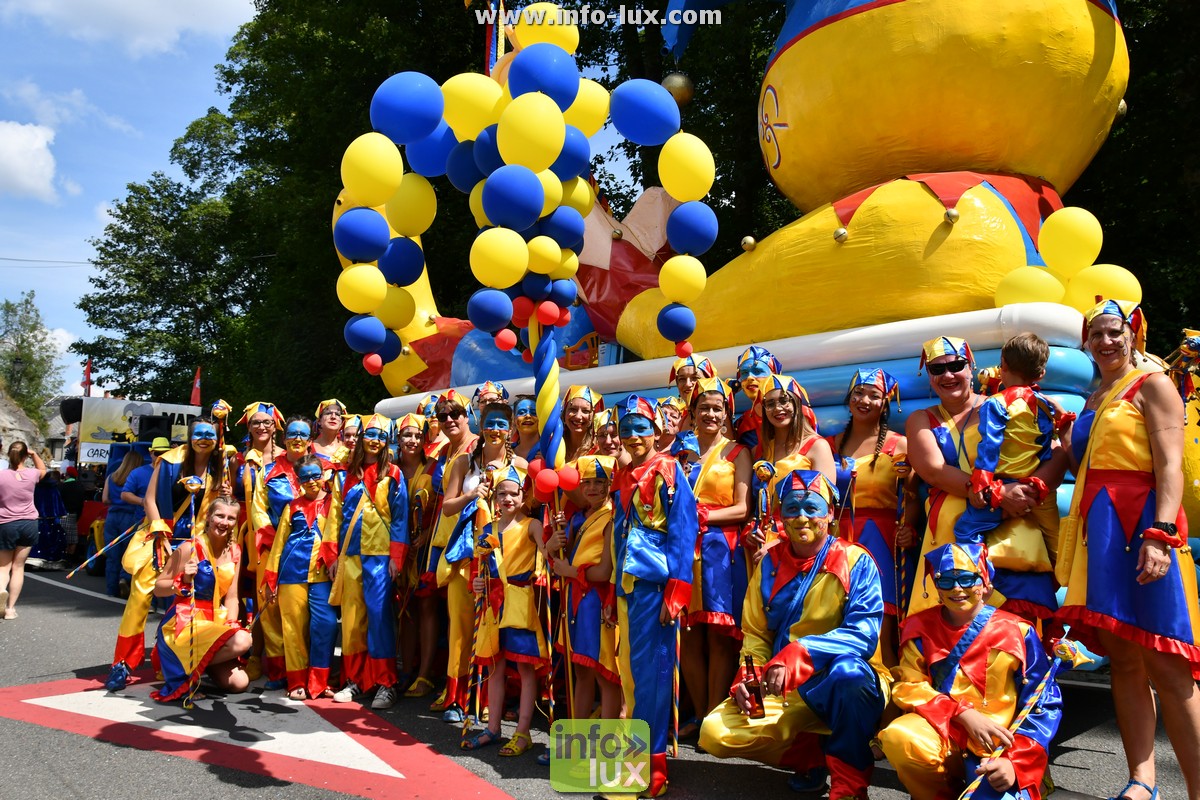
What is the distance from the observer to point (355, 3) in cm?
1473

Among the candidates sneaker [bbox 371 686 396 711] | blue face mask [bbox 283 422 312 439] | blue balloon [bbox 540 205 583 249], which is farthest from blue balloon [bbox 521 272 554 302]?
sneaker [bbox 371 686 396 711]

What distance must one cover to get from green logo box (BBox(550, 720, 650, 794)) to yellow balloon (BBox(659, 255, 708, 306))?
2737mm

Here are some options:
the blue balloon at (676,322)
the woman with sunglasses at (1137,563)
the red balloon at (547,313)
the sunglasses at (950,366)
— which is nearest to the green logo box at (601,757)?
the woman with sunglasses at (1137,563)

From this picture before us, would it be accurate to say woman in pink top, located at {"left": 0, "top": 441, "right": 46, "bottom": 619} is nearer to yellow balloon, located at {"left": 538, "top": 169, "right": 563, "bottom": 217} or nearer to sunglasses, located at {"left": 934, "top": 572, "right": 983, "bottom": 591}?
yellow balloon, located at {"left": 538, "top": 169, "right": 563, "bottom": 217}

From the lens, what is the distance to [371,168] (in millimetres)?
5504

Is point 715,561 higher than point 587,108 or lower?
lower

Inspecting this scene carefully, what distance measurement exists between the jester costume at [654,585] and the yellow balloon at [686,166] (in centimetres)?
225

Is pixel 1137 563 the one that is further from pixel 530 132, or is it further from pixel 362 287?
pixel 362 287

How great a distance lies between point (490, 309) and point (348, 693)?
2523mm

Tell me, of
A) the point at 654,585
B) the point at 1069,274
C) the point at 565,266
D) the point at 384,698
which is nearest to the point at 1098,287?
the point at 1069,274

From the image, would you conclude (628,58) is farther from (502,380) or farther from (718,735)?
(718,735)

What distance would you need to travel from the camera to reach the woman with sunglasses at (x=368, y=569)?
18.1 ft

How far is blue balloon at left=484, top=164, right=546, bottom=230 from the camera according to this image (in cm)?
471

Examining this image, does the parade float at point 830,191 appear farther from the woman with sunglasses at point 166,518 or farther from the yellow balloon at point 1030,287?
the woman with sunglasses at point 166,518
